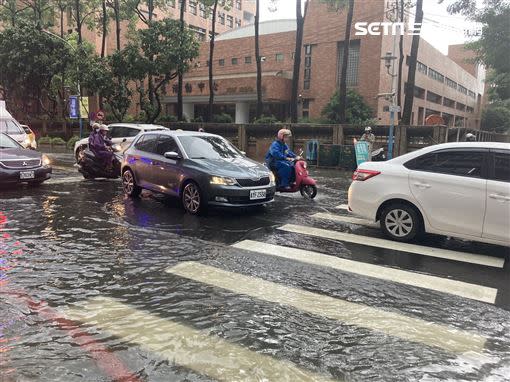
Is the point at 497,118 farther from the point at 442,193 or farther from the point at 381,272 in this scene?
the point at 381,272

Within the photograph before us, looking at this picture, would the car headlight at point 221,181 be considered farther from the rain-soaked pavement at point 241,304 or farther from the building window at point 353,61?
the building window at point 353,61

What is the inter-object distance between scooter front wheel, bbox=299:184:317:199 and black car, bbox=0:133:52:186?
21.6 ft

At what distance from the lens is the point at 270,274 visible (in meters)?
5.55

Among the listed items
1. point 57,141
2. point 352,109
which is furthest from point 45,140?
point 352,109

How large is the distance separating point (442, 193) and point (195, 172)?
439 cm

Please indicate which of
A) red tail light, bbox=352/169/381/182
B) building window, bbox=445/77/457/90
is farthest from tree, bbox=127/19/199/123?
building window, bbox=445/77/457/90

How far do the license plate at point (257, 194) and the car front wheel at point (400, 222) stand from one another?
247 cm

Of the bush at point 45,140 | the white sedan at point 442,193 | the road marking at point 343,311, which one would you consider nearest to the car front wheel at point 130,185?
the white sedan at point 442,193

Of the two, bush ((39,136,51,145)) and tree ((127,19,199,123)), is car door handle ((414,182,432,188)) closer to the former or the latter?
tree ((127,19,199,123))

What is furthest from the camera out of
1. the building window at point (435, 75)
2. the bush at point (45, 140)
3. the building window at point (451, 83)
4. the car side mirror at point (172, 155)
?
the building window at point (451, 83)

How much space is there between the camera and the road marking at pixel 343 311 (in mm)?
3951

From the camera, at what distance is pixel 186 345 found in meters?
3.73

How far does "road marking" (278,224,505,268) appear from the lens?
640 cm

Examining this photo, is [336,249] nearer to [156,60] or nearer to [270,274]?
[270,274]
